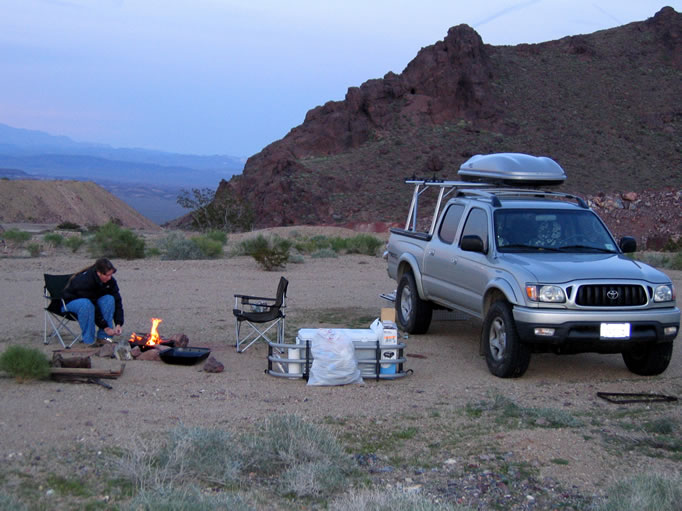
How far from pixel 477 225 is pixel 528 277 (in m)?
1.57

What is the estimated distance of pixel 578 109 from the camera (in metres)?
53.3

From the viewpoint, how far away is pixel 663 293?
8109 mm

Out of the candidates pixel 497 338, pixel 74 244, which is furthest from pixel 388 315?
pixel 74 244

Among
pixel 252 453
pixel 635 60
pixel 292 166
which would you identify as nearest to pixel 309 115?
pixel 292 166

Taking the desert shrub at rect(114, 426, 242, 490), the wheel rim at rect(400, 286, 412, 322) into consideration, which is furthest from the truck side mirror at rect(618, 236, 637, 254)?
the desert shrub at rect(114, 426, 242, 490)

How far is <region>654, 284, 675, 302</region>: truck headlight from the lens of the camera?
26.5 ft

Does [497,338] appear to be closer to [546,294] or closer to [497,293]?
[497,293]

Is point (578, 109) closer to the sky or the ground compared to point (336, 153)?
closer to the sky

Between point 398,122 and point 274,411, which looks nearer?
point 274,411

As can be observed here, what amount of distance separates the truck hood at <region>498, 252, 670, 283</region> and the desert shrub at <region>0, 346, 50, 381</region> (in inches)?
185

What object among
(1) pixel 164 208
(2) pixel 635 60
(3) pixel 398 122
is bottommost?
(1) pixel 164 208

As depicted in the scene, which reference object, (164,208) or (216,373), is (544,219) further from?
(164,208)

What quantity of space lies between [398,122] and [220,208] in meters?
16.5

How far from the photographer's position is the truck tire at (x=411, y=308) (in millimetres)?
10688
